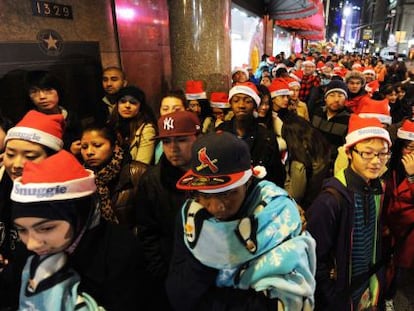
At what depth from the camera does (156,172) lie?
239 cm

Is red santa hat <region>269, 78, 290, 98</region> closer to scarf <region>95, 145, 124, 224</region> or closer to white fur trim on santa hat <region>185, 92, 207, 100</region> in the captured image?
white fur trim on santa hat <region>185, 92, 207, 100</region>

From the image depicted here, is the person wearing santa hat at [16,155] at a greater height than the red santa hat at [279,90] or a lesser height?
lesser

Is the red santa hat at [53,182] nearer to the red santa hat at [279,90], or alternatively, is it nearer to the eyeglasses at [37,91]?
the eyeglasses at [37,91]

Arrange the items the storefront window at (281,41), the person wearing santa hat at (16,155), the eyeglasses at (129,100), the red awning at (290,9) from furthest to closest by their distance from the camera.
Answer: the storefront window at (281,41) → the red awning at (290,9) → the eyeglasses at (129,100) → the person wearing santa hat at (16,155)

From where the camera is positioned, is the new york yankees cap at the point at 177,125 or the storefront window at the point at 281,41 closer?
the new york yankees cap at the point at 177,125

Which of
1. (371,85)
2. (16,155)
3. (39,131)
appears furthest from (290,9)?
(16,155)

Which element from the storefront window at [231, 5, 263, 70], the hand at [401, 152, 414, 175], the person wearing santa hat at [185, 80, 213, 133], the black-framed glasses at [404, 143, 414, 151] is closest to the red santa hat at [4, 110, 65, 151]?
the person wearing santa hat at [185, 80, 213, 133]

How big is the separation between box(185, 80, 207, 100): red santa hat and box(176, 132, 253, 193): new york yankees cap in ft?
11.0

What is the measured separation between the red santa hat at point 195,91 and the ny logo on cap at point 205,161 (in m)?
3.38

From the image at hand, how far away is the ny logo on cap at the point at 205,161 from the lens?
142 cm

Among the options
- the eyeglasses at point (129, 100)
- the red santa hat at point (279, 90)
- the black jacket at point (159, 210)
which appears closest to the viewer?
the black jacket at point (159, 210)

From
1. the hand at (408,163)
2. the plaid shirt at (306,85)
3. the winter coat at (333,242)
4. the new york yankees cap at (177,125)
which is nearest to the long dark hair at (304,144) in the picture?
the hand at (408,163)

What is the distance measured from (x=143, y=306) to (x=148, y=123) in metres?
2.22

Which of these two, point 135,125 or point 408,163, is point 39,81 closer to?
point 135,125
